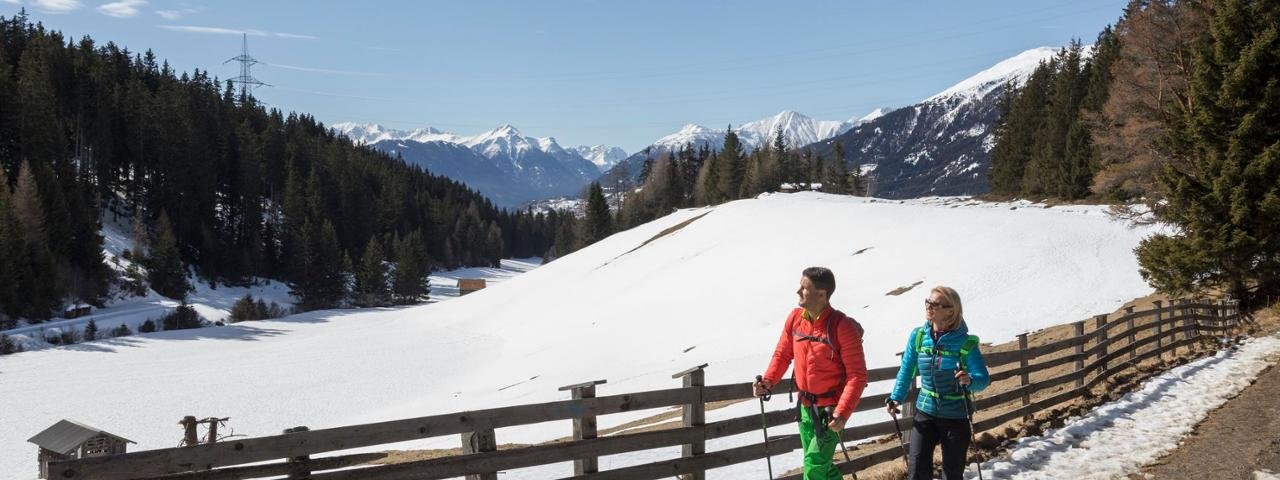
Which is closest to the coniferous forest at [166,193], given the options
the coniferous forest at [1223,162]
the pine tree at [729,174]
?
the pine tree at [729,174]

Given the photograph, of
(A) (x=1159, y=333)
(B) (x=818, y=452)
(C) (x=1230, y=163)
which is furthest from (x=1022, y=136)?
(B) (x=818, y=452)

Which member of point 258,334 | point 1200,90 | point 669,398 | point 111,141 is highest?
point 111,141

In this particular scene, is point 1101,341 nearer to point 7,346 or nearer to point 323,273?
point 7,346

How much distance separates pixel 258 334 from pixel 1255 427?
6276 cm

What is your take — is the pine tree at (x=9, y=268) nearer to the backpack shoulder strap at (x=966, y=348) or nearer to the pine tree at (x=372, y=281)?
the pine tree at (x=372, y=281)

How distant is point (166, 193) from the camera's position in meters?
92.4

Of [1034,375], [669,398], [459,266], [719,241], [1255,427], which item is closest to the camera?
[669,398]

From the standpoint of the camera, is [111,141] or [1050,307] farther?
[111,141]

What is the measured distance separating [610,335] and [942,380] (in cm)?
3261

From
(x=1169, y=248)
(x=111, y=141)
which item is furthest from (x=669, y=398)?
(x=111, y=141)

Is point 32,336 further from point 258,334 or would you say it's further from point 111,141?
point 111,141

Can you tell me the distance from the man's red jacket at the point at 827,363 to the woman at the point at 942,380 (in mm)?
802

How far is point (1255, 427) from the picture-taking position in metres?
10.1

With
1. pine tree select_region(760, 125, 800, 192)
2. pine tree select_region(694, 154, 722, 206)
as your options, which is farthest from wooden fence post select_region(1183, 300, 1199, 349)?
pine tree select_region(694, 154, 722, 206)
